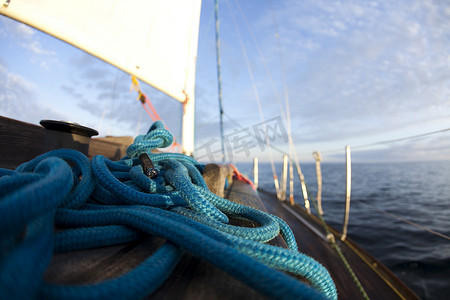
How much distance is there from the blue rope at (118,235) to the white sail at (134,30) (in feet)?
4.73

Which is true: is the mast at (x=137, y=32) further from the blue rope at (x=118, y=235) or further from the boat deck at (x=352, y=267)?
the boat deck at (x=352, y=267)

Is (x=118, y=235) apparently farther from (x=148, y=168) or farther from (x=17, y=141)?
(x=17, y=141)

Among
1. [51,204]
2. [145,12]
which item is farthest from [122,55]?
[51,204]

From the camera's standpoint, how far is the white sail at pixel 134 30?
145 centimetres

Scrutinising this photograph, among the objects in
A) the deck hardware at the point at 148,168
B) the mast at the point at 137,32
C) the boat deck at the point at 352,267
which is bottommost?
the boat deck at the point at 352,267

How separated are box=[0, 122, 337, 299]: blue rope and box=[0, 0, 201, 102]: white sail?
56.8 inches

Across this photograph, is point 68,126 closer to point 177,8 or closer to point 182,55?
point 182,55

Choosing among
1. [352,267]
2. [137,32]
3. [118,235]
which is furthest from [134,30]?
[352,267]

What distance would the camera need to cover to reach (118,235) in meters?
0.42

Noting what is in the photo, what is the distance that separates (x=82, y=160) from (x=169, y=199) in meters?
0.33

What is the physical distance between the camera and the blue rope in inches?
9.8

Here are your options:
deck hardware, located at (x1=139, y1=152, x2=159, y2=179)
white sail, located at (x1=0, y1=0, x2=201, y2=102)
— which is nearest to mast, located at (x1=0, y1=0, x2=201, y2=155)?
white sail, located at (x1=0, y1=0, x2=201, y2=102)

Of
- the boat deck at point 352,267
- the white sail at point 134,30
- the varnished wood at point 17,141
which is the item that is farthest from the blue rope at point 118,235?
the white sail at point 134,30

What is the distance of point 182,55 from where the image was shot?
279 centimetres
